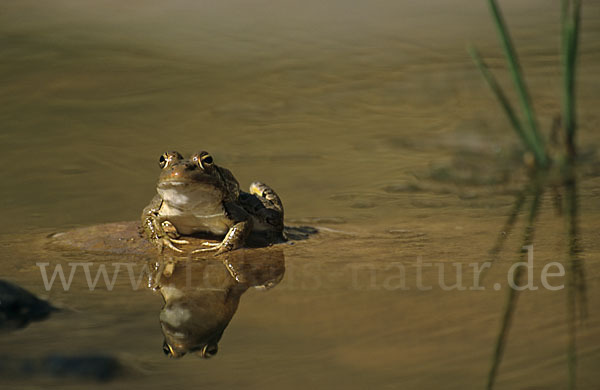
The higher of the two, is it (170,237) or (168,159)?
(168,159)

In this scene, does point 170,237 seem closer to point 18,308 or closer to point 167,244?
point 167,244

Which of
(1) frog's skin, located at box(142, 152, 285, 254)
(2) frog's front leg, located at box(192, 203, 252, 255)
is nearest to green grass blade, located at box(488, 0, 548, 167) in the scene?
(1) frog's skin, located at box(142, 152, 285, 254)

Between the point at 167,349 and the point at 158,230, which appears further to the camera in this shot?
the point at 158,230

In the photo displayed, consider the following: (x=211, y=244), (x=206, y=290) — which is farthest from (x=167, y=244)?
(x=206, y=290)

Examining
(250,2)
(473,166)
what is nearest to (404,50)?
(250,2)

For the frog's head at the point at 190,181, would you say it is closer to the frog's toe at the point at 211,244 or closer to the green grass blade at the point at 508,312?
the frog's toe at the point at 211,244

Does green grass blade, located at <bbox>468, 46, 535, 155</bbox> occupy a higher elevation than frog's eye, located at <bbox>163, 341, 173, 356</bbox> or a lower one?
higher

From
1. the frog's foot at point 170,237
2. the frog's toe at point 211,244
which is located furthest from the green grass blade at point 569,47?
the frog's foot at point 170,237

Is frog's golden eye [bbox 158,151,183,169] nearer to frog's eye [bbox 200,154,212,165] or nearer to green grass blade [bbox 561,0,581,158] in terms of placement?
frog's eye [bbox 200,154,212,165]
